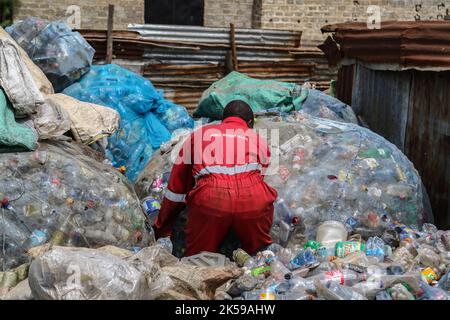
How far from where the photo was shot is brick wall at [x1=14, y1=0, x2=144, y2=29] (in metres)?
15.2

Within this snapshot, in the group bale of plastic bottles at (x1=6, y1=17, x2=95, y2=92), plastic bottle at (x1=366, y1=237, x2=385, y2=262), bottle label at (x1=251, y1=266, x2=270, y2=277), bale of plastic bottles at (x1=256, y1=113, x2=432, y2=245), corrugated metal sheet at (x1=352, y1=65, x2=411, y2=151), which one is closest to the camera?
bottle label at (x1=251, y1=266, x2=270, y2=277)

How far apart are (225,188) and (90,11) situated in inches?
442

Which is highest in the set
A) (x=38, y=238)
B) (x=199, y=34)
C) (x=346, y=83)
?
(x=199, y=34)

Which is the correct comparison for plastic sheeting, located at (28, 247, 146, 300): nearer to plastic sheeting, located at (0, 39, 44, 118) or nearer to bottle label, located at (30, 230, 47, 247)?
bottle label, located at (30, 230, 47, 247)

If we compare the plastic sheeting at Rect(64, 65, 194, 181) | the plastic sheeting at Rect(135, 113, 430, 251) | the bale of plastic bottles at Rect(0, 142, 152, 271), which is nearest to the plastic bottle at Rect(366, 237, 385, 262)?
the plastic sheeting at Rect(135, 113, 430, 251)

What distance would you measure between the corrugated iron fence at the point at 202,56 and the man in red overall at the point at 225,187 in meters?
5.69

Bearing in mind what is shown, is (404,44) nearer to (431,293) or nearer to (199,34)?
(431,293)

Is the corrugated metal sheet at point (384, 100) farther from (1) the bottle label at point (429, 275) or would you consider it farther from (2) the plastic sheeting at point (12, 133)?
(2) the plastic sheeting at point (12, 133)

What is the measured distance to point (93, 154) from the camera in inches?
243

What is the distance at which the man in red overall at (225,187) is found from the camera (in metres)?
5.20

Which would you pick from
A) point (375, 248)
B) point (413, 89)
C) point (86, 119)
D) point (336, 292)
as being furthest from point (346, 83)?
point (336, 292)

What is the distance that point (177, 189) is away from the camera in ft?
18.4

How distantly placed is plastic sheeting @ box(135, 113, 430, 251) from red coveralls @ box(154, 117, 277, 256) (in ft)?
1.14

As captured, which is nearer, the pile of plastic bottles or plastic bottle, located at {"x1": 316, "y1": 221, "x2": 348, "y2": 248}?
the pile of plastic bottles
